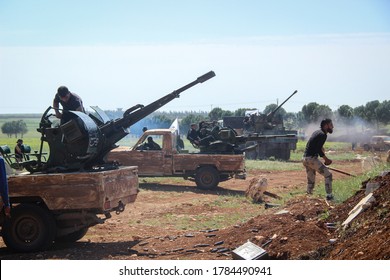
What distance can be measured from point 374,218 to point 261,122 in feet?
72.2

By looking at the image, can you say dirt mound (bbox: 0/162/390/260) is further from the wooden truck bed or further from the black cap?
the black cap

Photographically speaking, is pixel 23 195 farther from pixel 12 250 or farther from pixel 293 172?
pixel 293 172

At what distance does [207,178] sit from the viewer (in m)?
15.8

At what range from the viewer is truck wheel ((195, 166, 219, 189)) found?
1568cm

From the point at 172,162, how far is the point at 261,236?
Result: 8784mm

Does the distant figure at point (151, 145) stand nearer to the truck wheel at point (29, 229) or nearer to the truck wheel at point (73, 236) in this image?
the truck wheel at point (73, 236)

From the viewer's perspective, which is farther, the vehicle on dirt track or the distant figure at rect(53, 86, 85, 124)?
the distant figure at rect(53, 86, 85, 124)

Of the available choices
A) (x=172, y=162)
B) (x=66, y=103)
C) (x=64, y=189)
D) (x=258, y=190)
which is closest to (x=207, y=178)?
(x=172, y=162)

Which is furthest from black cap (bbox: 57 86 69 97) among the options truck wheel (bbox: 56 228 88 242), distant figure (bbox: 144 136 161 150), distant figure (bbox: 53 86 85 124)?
distant figure (bbox: 144 136 161 150)

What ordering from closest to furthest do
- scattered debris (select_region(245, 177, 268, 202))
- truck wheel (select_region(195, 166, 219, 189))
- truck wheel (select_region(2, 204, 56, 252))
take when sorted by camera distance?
truck wheel (select_region(2, 204, 56, 252)) → scattered debris (select_region(245, 177, 268, 202)) → truck wheel (select_region(195, 166, 219, 189))

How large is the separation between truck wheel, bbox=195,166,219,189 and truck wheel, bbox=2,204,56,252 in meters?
7.99

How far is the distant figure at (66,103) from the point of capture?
8453mm

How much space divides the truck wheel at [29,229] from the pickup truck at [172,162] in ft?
25.4
